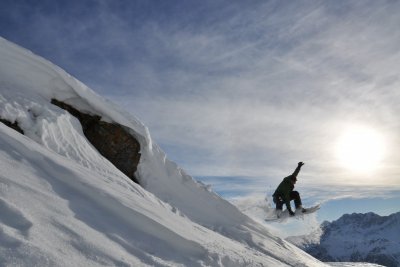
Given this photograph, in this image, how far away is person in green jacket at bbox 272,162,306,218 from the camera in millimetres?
17250

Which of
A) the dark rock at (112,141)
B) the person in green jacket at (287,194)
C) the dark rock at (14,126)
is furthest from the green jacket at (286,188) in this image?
the dark rock at (14,126)

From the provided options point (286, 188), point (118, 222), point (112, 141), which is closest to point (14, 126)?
point (112, 141)

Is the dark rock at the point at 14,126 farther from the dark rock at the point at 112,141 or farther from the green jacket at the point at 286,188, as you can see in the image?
the green jacket at the point at 286,188

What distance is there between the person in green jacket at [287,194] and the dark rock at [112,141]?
6.53 meters

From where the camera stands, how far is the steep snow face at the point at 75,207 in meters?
4.82

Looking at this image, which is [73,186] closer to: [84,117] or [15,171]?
[15,171]

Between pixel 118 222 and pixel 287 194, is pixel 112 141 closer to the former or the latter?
pixel 287 194

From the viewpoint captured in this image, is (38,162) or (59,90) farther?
(59,90)

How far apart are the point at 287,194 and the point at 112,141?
7824 mm

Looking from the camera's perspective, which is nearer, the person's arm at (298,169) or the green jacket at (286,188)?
the person's arm at (298,169)

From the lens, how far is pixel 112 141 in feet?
47.4

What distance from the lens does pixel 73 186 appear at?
268 inches

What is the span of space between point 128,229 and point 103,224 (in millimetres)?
442

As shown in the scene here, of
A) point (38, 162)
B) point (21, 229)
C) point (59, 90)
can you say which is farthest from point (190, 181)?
point (21, 229)
